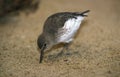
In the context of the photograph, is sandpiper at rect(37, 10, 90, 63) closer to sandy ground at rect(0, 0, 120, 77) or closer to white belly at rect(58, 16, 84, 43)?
white belly at rect(58, 16, 84, 43)

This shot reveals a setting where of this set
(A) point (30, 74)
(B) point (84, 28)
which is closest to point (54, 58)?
(A) point (30, 74)

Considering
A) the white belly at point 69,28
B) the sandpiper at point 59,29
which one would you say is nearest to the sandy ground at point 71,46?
the sandpiper at point 59,29

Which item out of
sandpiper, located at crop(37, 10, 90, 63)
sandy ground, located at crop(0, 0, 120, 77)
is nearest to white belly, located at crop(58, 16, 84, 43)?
sandpiper, located at crop(37, 10, 90, 63)

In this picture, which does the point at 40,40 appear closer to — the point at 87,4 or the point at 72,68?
the point at 72,68

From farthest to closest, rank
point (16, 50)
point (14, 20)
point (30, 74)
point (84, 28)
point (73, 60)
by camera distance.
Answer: point (14, 20), point (84, 28), point (16, 50), point (73, 60), point (30, 74)

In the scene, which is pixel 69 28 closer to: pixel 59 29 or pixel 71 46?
pixel 59 29
